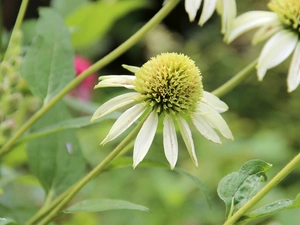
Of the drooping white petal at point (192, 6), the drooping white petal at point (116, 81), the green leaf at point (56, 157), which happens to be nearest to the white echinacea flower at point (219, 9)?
the drooping white petal at point (192, 6)

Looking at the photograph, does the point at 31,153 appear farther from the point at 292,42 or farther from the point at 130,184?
the point at 130,184

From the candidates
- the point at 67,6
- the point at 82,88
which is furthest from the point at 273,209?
the point at 82,88

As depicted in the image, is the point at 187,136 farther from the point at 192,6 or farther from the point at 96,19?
the point at 96,19

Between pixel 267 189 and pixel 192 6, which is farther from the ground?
pixel 192 6

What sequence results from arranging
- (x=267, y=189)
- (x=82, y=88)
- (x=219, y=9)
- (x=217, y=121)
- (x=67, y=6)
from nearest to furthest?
(x=267, y=189) < (x=217, y=121) < (x=219, y=9) < (x=67, y=6) < (x=82, y=88)

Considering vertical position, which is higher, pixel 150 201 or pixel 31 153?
pixel 31 153

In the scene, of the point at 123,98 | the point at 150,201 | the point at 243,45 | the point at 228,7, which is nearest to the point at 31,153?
the point at 123,98
